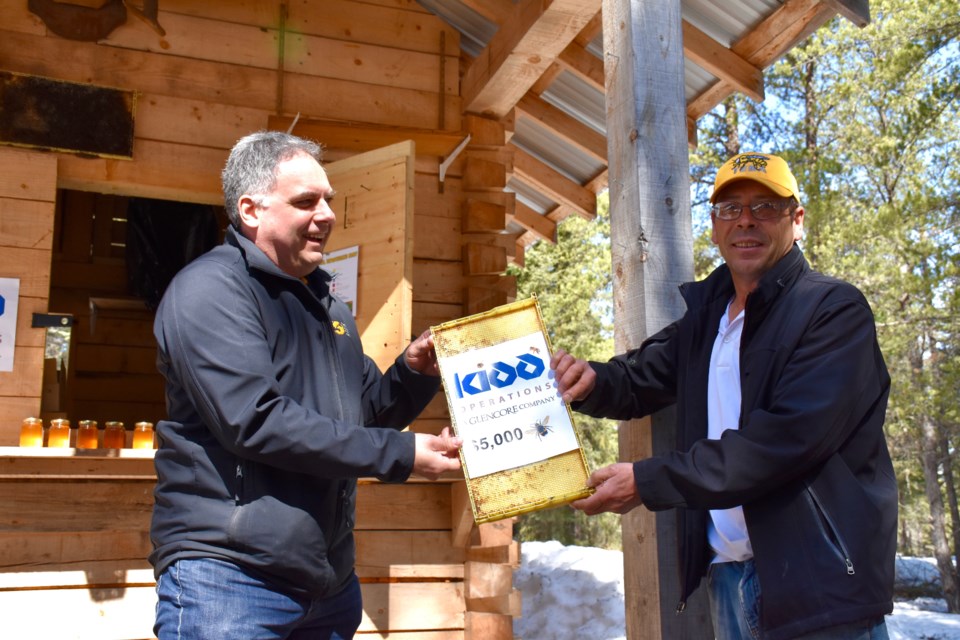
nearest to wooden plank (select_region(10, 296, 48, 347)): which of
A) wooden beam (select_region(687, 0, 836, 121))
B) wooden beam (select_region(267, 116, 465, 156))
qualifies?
wooden beam (select_region(267, 116, 465, 156))

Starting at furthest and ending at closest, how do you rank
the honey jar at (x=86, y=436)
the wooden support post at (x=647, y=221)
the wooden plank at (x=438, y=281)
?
the wooden plank at (x=438, y=281), the honey jar at (x=86, y=436), the wooden support post at (x=647, y=221)

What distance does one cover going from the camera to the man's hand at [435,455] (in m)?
2.73

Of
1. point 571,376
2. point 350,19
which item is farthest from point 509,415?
point 350,19

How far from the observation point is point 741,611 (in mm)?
2693

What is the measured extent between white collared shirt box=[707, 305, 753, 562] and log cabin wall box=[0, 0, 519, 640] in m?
2.89

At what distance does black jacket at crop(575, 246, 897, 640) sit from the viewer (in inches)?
94.5

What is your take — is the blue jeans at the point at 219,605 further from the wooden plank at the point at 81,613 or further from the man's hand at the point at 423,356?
the wooden plank at the point at 81,613

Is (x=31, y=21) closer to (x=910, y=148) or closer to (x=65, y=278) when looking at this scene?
(x=65, y=278)

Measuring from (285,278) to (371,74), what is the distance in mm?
4067

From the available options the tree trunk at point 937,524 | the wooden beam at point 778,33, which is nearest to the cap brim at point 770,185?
the wooden beam at point 778,33

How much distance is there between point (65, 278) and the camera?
944 centimetres

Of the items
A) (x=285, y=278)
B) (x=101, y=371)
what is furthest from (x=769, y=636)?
(x=101, y=371)

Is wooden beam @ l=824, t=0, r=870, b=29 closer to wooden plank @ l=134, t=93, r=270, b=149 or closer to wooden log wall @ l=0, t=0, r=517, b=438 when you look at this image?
wooden log wall @ l=0, t=0, r=517, b=438

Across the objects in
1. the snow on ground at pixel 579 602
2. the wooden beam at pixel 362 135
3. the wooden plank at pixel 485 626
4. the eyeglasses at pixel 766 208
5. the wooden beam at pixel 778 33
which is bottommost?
the snow on ground at pixel 579 602
